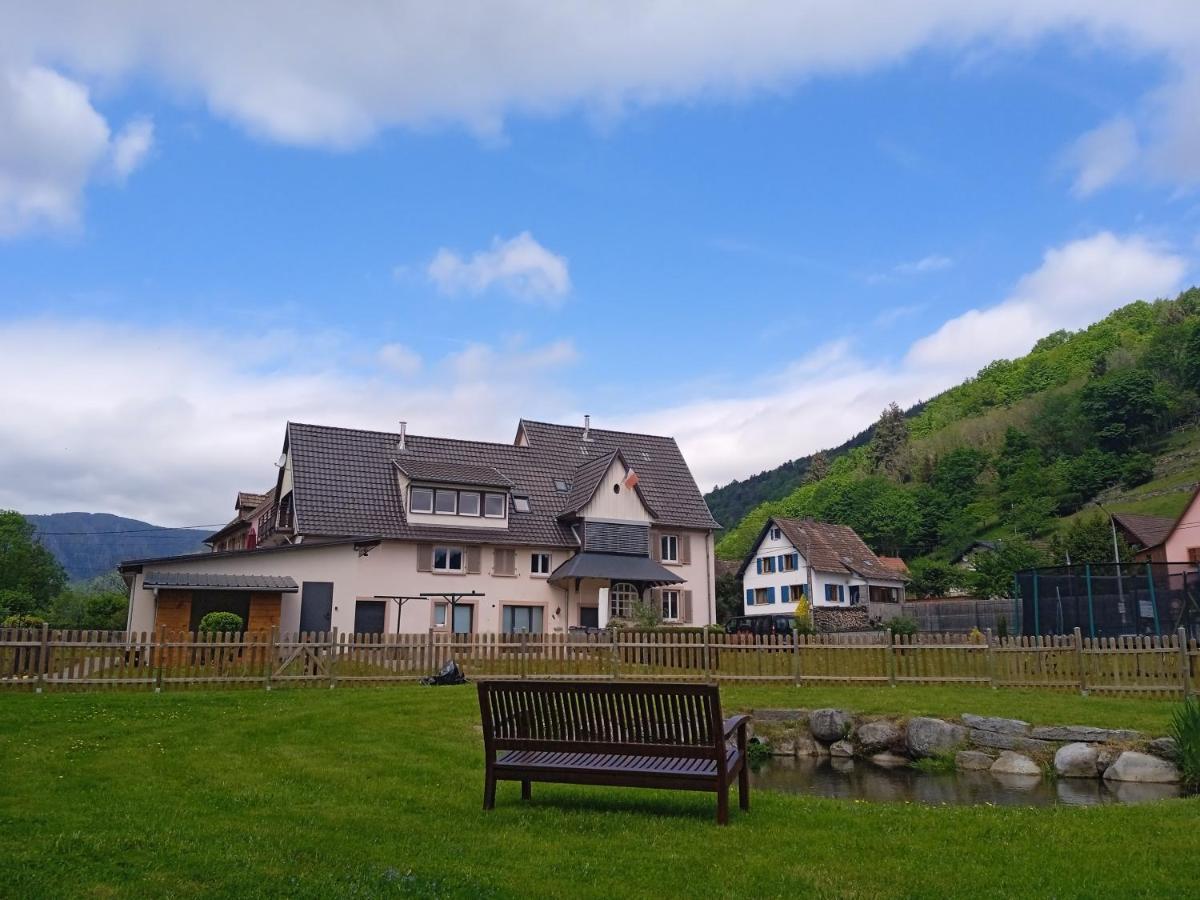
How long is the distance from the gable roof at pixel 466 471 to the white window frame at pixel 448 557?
498 mm

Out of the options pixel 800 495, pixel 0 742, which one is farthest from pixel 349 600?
pixel 800 495

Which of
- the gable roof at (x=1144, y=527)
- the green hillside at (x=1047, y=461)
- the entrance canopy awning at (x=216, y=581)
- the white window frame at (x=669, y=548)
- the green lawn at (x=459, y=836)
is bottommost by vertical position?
the green lawn at (x=459, y=836)

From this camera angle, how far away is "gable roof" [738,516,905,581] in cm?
6550

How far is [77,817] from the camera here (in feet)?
24.5

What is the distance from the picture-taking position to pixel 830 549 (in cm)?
6725

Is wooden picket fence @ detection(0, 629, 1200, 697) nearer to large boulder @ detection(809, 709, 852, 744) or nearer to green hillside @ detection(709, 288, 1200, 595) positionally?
large boulder @ detection(809, 709, 852, 744)

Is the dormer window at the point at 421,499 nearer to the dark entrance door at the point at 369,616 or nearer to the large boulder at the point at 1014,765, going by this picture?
the dark entrance door at the point at 369,616

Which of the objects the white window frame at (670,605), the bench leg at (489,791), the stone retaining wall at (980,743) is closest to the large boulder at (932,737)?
the stone retaining wall at (980,743)

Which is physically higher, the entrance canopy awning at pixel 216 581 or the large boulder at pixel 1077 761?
the entrance canopy awning at pixel 216 581

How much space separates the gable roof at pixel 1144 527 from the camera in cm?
4450

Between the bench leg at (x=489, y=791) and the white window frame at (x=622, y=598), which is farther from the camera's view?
the white window frame at (x=622, y=598)

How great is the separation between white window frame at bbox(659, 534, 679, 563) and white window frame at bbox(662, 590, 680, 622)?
4.92 feet

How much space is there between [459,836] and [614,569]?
3098 centimetres

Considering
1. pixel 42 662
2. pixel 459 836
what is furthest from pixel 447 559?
pixel 459 836
